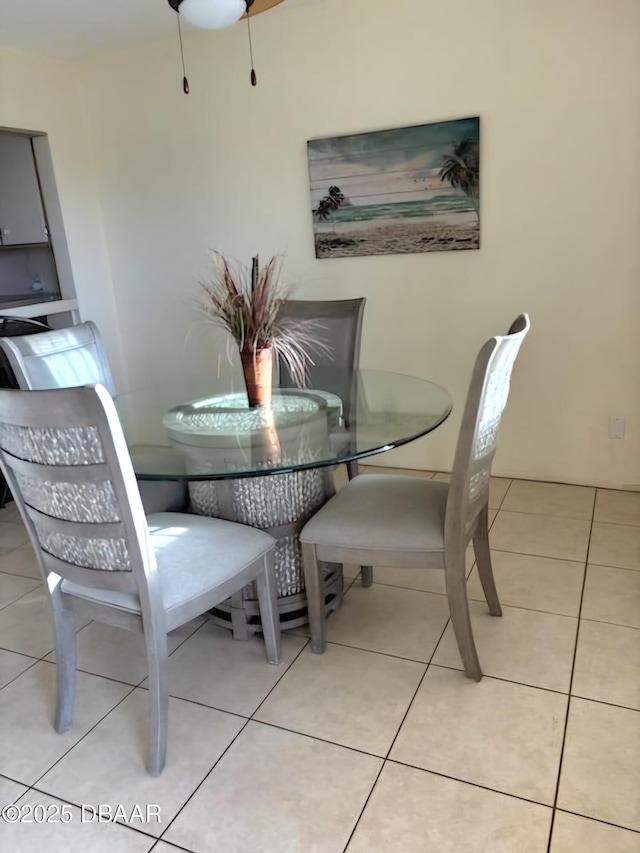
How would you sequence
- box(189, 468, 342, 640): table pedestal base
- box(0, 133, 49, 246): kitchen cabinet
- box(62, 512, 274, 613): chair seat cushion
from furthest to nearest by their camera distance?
box(0, 133, 49, 246): kitchen cabinet
box(189, 468, 342, 640): table pedestal base
box(62, 512, 274, 613): chair seat cushion

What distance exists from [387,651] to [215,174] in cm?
277

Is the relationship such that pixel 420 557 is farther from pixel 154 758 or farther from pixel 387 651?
pixel 154 758

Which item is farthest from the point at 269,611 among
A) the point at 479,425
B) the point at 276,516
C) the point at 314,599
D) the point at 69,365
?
the point at 69,365

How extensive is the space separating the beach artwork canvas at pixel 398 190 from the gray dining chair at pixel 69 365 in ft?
4.61

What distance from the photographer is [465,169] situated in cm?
305

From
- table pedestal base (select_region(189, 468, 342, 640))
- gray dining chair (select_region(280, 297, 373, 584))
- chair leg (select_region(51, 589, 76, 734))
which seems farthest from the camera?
gray dining chair (select_region(280, 297, 373, 584))

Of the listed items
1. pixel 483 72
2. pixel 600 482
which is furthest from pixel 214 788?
pixel 483 72

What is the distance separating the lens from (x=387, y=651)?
6.73 feet

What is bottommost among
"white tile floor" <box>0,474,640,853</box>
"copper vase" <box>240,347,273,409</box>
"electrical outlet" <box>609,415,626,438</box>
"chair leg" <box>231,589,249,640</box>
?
"white tile floor" <box>0,474,640,853</box>

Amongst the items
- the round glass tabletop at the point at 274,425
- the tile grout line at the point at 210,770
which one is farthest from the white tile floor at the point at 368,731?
the round glass tabletop at the point at 274,425

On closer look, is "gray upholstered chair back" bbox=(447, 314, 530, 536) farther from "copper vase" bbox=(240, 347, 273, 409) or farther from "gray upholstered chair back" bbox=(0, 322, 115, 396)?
"gray upholstered chair back" bbox=(0, 322, 115, 396)

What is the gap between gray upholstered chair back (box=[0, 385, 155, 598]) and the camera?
139 centimetres

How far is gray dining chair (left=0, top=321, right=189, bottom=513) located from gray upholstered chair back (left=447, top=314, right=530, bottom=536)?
101 centimetres

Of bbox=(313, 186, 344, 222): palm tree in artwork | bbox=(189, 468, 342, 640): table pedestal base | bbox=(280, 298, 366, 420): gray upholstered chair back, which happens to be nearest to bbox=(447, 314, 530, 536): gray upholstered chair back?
bbox=(189, 468, 342, 640): table pedestal base
